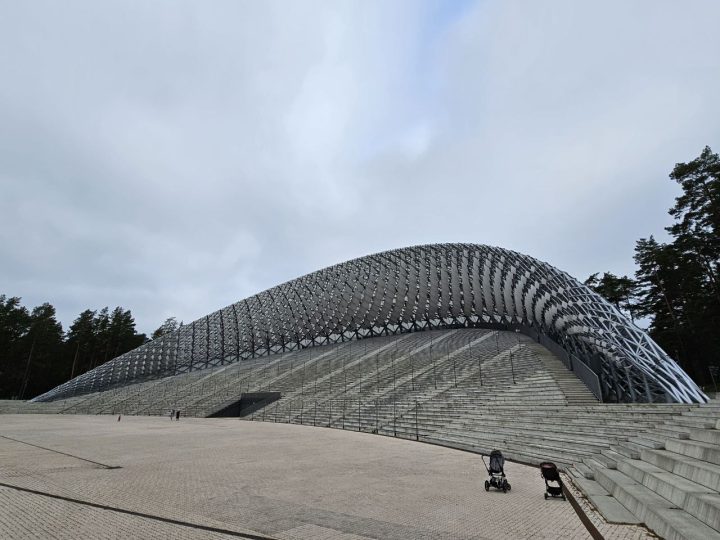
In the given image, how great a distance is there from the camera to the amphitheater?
7574 mm

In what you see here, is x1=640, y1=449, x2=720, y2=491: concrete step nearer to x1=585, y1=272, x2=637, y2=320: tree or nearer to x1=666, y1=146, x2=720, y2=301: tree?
x1=666, y1=146, x2=720, y2=301: tree

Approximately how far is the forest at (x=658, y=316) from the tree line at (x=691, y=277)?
7 cm

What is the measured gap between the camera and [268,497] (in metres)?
7.34

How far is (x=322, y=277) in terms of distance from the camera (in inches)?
2323

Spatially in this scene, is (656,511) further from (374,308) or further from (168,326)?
(168,326)

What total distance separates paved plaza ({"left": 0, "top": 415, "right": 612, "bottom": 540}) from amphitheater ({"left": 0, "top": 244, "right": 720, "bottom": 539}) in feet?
5.11

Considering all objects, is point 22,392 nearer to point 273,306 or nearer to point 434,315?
point 273,306

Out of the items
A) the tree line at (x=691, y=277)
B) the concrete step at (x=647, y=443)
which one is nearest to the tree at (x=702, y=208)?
the tree line at (x=691, y=277)

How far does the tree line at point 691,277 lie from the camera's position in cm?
3072

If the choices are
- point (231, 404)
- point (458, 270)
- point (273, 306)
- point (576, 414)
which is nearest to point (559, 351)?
point (576, 414)

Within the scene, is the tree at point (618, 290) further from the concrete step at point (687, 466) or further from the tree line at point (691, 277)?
the concrete step at point (687, 466)

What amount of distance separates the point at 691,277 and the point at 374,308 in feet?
124

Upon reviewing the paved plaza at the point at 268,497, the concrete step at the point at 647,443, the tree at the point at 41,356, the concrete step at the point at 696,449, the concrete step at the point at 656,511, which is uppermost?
the tree at the point at 41,356

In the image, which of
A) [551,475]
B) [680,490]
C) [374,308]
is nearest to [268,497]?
[551,475]
